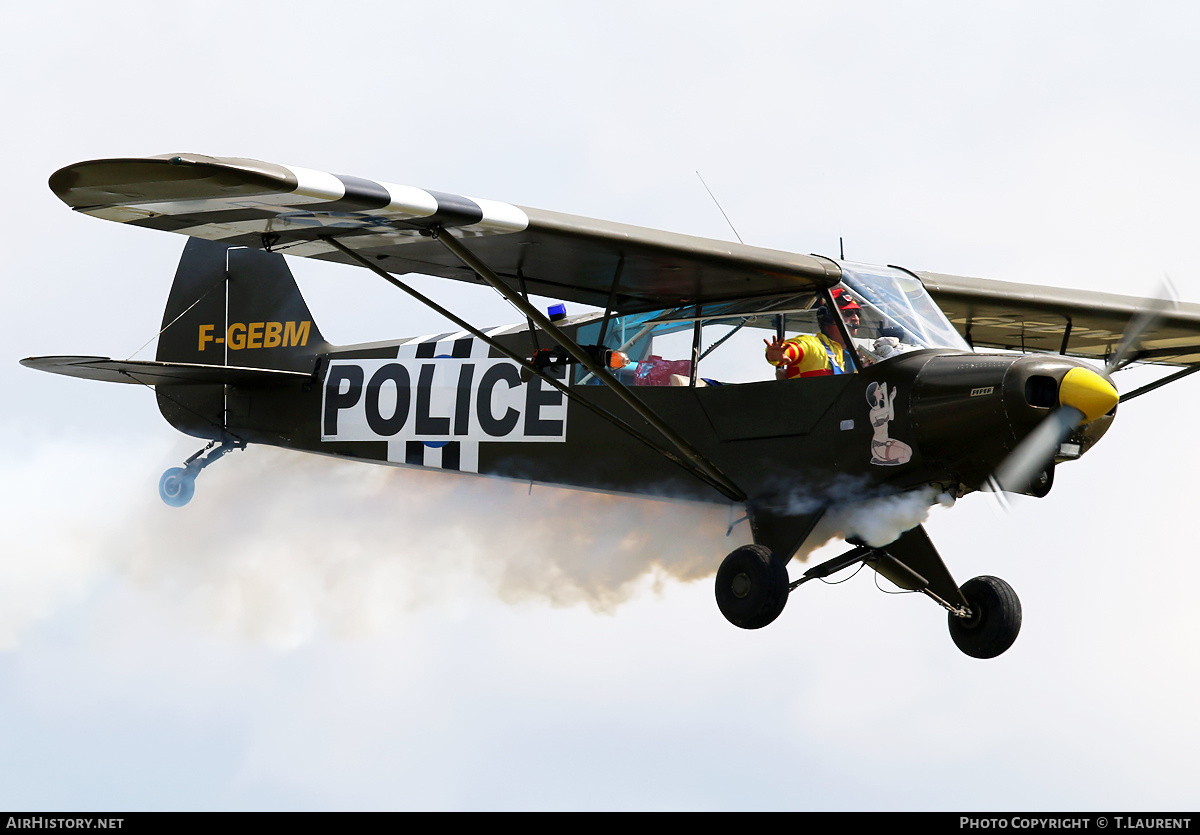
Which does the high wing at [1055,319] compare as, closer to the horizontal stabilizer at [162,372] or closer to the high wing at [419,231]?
the high wing at [419,231]

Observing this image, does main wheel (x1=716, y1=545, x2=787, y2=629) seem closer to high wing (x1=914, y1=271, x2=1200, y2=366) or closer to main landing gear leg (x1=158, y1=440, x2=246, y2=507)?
high wing (x1=914, y1=271, x2=1200, y2=366)

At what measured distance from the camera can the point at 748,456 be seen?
958 centimetres

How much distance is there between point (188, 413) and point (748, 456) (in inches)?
234

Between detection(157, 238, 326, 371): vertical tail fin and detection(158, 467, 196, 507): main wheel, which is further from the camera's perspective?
detection(158, 467, 196, 507): main wheel

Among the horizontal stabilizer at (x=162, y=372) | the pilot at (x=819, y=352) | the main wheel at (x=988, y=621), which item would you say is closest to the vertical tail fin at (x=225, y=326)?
the horizontal stabilizer at (x=162, y=372)

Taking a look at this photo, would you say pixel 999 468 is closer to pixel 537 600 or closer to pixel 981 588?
pixel 981 588

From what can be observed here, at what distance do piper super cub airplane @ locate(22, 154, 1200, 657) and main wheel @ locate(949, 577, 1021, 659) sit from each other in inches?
0.6

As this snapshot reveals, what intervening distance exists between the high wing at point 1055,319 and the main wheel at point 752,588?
2935mm

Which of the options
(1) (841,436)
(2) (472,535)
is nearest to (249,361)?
(2) (472,535)

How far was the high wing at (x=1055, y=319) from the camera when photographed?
1134cm

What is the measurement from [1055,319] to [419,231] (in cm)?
612

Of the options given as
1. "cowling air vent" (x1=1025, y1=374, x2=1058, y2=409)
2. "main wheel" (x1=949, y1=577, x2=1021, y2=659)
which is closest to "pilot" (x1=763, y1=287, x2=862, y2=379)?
"cowling air vent" (x1=1025, y1=374, x2=1058, y2=409)

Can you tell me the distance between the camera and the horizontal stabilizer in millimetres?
11344

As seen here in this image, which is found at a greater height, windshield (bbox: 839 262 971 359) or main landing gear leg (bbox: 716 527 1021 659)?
windshield (bbox: 839 262 971 359)
